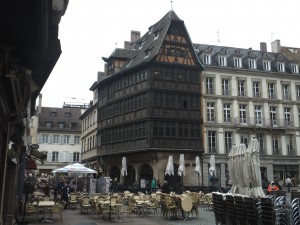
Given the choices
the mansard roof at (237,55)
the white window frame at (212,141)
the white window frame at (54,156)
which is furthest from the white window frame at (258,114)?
the white window frame at (54,156)

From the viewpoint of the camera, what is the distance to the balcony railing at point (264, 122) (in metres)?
38.8

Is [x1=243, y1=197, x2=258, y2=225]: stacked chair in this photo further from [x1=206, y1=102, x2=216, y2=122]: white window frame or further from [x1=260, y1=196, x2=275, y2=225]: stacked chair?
[x1=206, y1=102, x2=216, y2=122]: white window frame

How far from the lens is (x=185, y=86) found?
36.0 meters

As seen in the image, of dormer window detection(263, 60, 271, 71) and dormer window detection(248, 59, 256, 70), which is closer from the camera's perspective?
dormer window detection(248, 59, 256, 70)

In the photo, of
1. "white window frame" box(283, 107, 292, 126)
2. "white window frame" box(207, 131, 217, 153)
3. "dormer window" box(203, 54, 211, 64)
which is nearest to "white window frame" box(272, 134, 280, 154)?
"white window frame" box(283, 107, 292, 126)

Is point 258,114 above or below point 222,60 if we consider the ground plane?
below

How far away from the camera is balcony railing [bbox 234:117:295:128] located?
127ft

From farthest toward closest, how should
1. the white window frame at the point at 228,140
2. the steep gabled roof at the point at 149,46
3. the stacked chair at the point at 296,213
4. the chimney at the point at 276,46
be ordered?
the chimney at the point at 276,46, the white window frame at the point at 228,140, the steep gabled roof at the point at 149,46, the stacked chair at the point at 296,213

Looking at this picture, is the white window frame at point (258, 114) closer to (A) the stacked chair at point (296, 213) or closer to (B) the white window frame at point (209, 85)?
(B) the white window frame at point (209, 85)

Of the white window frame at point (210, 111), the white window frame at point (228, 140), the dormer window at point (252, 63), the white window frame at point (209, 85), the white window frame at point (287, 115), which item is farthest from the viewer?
the dormer window at point (252, 63)

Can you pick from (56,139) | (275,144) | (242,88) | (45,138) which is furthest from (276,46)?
(45,138)

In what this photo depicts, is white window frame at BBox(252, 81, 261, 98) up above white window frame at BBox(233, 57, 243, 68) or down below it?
below

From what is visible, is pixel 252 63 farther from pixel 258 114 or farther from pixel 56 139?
pixel 56 139

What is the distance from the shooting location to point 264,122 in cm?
3941
